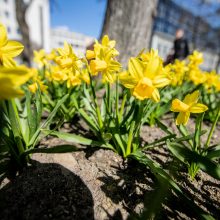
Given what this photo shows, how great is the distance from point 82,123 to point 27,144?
0.86 metres

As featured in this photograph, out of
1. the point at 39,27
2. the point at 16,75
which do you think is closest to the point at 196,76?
the point at 16,75

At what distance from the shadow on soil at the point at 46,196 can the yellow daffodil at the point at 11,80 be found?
633 millimetres

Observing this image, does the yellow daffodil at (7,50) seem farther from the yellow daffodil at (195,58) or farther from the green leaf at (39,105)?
the yellow daffodil at (195,58)

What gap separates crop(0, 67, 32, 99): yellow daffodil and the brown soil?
0.64 metres

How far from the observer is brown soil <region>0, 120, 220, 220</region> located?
106 centimetres

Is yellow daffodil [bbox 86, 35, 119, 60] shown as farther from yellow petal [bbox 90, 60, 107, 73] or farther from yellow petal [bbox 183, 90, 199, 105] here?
yellow petal [bbox 183, 90, 199, 105]

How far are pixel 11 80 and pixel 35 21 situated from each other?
4410cm

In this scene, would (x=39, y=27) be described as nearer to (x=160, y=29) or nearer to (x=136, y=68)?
(x=160, y=29)

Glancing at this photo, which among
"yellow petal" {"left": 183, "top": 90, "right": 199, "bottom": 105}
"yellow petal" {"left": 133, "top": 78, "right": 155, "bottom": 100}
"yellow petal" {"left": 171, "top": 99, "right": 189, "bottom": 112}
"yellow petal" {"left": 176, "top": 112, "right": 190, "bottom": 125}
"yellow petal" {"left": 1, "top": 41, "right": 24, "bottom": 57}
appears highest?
"yellow petal" {"left": 1, "top": 41, "right": 24, "bottom": 57}

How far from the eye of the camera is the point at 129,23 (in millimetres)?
3324

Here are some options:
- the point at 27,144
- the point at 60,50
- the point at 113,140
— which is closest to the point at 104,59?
the point at 60,50

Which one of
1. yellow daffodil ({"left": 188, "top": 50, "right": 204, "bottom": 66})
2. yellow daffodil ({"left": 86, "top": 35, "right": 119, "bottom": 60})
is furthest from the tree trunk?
yellow daffodil ({"left": 86, "top": 35, "right": 119, "bottom": 60})

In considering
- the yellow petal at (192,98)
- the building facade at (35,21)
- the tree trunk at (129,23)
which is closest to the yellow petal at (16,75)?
the yellow petal at (192,98)

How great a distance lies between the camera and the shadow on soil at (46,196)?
1.02 meters
